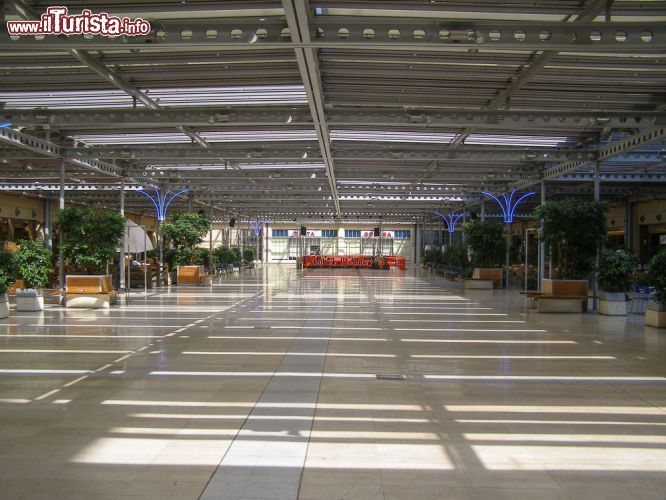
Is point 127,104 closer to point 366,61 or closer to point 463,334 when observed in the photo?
point 366,61

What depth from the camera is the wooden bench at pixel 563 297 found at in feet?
46.3

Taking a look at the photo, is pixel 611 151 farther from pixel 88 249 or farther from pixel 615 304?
pixel 88 249

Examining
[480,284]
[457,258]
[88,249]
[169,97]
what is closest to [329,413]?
[169,97]

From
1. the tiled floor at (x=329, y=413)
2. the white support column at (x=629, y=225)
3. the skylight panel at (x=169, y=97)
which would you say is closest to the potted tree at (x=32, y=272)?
the tiled floor at (x=329, y=413)

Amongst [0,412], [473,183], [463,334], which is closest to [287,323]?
[463,334]

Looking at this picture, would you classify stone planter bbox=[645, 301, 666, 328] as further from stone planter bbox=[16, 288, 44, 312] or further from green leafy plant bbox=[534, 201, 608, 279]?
stone planter bbox=[16, 288, 44, 312]

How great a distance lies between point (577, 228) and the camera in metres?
13.8

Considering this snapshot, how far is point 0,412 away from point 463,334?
7502 mm

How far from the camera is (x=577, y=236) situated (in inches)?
548

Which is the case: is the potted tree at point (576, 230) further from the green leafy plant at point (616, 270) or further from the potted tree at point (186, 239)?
the potted tree at point (186, 239)

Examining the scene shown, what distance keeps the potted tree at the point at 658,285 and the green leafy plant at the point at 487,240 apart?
1063 cm

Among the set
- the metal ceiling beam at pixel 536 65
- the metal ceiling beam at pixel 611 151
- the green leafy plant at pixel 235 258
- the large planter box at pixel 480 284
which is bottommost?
the large planter box at pixel 480 284

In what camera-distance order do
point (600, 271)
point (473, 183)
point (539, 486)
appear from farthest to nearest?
point (473, 183) → point (600, 271) → point (539, 486)

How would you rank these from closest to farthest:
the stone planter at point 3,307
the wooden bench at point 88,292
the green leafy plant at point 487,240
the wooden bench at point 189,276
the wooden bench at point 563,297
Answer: the stone planter at point 3,307 < the wooden bench at point 563,297 < the wooden bench at point 88,292 < the green leafy plant at point 487,240 < the wooden bench at point 189,276
